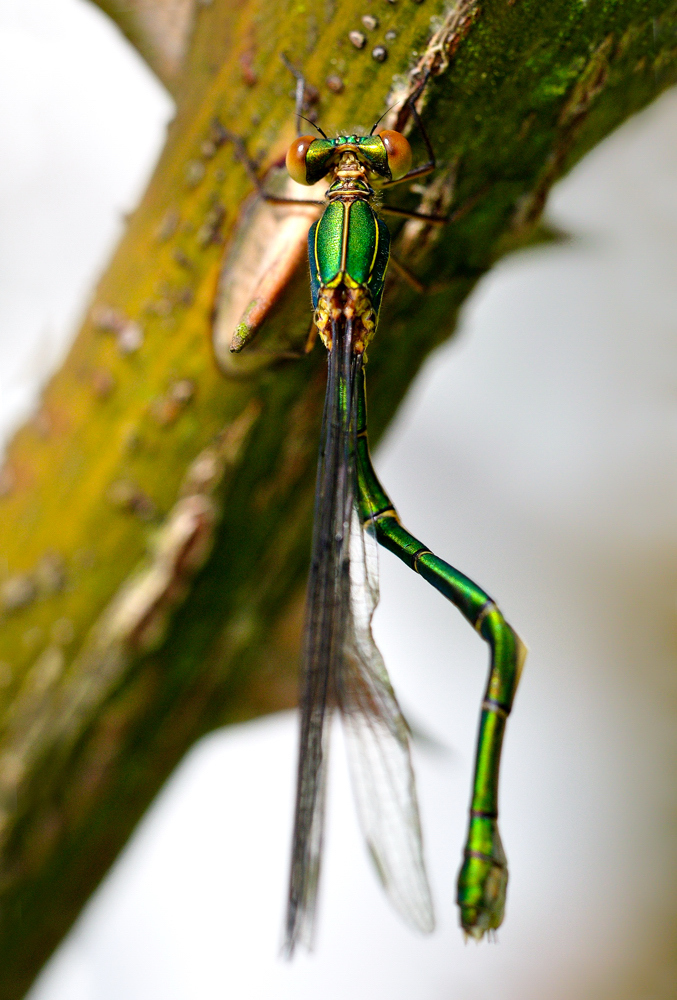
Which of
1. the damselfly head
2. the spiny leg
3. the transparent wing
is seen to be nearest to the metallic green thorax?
the damselfly head

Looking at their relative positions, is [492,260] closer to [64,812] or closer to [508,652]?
[508,652]

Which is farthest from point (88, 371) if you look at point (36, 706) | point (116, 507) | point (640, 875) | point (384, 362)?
point (640, 875)

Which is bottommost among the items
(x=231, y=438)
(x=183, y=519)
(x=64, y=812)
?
(x=64, y=812)

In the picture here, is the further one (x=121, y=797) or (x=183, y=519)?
(x=121, y=797)

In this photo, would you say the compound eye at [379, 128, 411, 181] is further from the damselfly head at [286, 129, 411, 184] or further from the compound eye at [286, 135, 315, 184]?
the compound eye at [286, 135, 315, 184]

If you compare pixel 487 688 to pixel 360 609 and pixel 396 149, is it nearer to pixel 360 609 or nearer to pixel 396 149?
pixel 360 609

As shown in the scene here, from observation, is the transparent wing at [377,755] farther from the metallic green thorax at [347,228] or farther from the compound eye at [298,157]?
the compound eye at [298,157]

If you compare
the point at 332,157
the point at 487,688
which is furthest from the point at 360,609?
the point at 332,157
